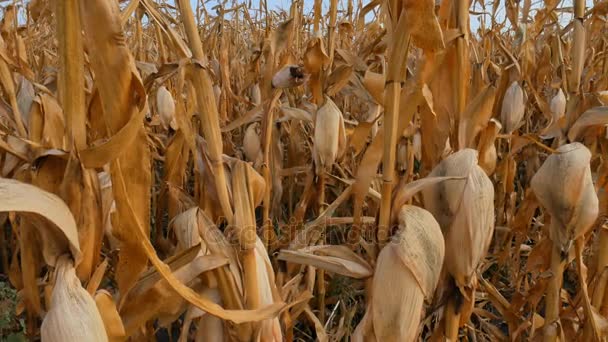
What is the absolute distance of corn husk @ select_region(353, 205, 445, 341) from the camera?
0.45 meters

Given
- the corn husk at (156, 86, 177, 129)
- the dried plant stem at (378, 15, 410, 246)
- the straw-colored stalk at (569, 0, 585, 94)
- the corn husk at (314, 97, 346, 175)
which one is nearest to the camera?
the dried plant stem at (378, 15, 410, 246)

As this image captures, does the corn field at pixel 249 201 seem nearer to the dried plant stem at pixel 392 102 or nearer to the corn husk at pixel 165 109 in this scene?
the dried plant stem at pixel 392 102

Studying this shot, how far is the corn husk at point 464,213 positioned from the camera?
1.59 feet

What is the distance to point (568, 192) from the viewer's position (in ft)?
1.90

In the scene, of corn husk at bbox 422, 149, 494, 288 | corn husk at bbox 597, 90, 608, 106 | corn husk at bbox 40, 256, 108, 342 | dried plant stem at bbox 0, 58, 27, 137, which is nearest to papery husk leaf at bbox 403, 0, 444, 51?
corn husk at bbox 422, 149, 494, 288

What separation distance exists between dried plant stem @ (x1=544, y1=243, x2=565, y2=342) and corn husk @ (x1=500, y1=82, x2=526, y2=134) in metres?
0.47

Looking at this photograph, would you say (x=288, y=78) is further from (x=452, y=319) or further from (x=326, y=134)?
(x=452, y=319)

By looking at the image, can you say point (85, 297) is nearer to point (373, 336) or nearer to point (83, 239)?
point (83, 239)

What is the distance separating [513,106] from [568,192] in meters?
0.53

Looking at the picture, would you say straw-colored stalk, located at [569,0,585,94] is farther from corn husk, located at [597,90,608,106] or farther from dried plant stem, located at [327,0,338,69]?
dried plant stem, located at [327,0,338,69]

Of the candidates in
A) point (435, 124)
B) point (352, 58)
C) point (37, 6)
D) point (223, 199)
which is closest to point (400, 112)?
point (435, 124)

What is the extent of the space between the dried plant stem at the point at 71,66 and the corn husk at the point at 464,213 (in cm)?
34

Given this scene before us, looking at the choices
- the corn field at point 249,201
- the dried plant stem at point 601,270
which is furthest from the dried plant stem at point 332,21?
the dried plant stem at point 601,270

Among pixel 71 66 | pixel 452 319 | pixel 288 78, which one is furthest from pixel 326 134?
pixel 71 66
